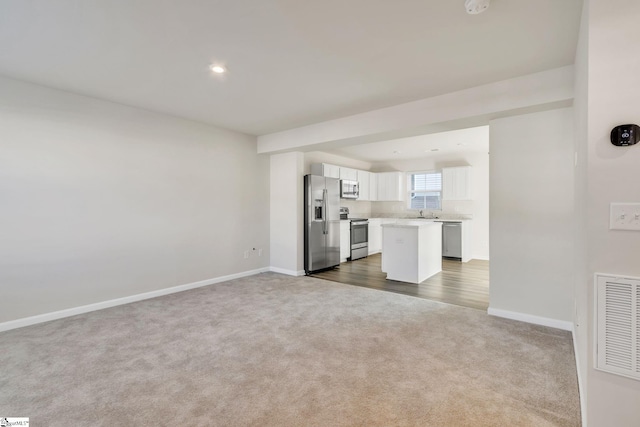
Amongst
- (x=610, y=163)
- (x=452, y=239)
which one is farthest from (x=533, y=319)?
(x=452, y=239)

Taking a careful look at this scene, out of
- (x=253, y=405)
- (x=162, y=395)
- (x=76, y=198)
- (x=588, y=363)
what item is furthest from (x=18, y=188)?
(x=588, y=363)

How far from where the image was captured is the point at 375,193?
8.38 metres

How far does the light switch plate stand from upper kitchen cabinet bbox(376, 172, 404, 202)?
22.1ft

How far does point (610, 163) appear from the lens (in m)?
1.49

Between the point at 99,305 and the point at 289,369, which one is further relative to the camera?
the point at 99,305

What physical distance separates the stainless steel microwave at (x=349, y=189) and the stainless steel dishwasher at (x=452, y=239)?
232cm

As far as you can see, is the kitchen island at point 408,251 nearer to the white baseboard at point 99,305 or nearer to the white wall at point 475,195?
the white wall at point 475,195

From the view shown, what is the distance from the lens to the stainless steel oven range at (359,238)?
7020mm

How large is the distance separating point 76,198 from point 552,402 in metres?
5.02

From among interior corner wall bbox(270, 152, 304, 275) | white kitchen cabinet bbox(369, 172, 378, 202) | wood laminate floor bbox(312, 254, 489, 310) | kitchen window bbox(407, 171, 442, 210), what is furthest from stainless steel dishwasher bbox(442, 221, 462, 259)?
interior corner wall bbox(270, 152, 304, 275)

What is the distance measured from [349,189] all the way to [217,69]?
4756 millimetres

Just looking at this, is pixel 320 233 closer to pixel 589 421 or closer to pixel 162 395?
pixel 162 395

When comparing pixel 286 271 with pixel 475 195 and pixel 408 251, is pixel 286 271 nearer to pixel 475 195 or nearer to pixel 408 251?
pixel 408 251

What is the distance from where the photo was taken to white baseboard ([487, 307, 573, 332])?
3020 mm
